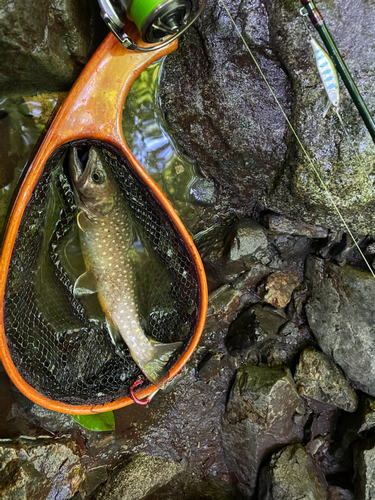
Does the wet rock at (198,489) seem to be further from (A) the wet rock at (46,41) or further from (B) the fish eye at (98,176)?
(A) the wet rock at (46,41)

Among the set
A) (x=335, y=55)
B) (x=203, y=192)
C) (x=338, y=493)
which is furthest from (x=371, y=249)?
(x=338, y=493)

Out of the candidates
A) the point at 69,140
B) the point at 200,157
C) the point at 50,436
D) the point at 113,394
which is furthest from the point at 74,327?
the point at 200,157

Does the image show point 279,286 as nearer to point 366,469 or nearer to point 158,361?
point 158,361

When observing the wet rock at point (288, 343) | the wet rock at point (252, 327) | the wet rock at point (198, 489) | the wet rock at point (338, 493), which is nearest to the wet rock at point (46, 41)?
the wet rock at point (252, 327)

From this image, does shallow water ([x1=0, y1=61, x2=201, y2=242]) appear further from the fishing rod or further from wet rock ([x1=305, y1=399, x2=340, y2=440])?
wet rock ([x1=305, y1=399, x2=340, y2=440])

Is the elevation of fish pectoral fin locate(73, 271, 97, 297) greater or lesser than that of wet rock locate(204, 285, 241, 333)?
greater

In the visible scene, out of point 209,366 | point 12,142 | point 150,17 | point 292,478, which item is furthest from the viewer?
point 209,366

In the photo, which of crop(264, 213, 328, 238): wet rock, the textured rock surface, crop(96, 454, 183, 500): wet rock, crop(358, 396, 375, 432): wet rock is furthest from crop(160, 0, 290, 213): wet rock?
crop(96, 454, 183, 500): wet rock
